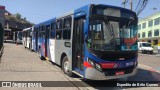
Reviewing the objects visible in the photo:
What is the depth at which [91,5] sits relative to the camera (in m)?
9.51

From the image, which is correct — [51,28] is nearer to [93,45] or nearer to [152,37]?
[93,45]

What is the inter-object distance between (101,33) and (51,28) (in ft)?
21.9

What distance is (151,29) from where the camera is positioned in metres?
77.6

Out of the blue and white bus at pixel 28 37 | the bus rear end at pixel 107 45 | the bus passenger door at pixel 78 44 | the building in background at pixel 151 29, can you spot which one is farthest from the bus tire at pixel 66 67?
the building in background at pixel 151 29

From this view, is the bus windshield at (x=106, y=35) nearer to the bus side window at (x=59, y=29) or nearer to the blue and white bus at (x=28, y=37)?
the bus side window at (x=59, y=29)

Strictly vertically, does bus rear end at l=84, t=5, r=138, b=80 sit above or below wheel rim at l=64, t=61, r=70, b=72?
above

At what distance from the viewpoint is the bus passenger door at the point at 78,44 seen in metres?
10.2

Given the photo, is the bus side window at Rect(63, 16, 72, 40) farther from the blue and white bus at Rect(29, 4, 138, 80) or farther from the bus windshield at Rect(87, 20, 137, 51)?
the bus windshield at Rect(87, 20, 137, 51)

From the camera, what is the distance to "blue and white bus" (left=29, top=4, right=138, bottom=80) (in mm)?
9242

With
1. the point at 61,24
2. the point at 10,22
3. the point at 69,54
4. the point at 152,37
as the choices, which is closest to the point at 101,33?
the point at 69,54

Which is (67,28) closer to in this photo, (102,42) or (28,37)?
(102,42)

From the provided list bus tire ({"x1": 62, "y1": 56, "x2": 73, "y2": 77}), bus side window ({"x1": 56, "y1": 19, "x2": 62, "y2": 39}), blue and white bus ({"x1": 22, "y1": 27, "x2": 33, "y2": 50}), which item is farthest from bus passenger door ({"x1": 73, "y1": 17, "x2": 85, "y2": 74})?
blue and white bus ({"x1": 22, "y1": 27, "x2": 33, "y2": 50})

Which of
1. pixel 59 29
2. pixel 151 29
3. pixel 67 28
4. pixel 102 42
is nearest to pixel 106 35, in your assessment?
pixel 102 42

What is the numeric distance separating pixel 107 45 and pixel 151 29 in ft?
234
